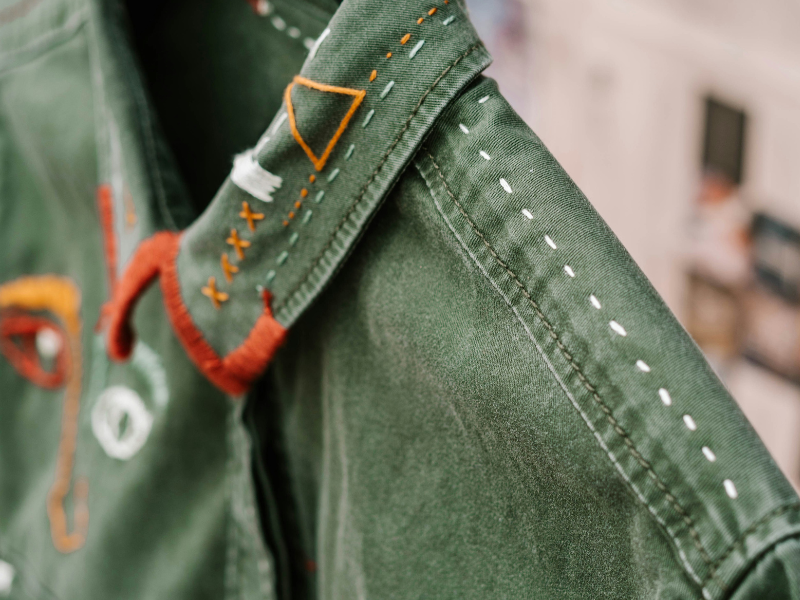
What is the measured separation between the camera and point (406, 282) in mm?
264

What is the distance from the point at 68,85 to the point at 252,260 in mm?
262

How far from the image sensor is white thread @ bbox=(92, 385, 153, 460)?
41cm

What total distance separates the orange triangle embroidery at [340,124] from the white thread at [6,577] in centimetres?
49

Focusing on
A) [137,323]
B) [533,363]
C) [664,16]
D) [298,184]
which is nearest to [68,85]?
[137,323]

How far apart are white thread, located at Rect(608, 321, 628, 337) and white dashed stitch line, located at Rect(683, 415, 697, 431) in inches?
1.2

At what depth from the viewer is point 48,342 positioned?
1.65 ft

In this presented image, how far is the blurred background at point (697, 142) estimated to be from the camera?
0.78m

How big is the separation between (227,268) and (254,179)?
0.16 ft

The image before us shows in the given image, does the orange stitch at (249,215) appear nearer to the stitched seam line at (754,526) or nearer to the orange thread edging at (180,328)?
the orange thread edging at (180,328)

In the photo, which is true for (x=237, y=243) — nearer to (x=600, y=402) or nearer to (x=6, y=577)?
(x=600, y=402)

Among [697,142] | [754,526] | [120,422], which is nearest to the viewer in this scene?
[754,526]

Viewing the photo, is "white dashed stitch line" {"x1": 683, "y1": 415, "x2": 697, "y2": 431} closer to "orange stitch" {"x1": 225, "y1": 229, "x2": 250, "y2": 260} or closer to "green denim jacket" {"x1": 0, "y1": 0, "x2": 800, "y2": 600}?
"green denim jacket" {"x1": 0, "y1": 0, "x2": 800, "y2": 600}

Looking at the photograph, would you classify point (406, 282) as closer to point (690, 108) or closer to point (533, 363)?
point (533, 363)

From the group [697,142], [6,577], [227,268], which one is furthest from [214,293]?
[697,142]
